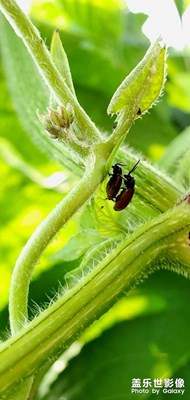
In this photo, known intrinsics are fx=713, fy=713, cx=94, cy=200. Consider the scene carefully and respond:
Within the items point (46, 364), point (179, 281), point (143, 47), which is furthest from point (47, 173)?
point (46, 364)

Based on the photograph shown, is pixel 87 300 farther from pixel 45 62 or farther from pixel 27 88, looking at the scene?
pixel 27 88

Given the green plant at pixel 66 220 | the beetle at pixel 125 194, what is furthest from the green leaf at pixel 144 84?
the beetle at pixel 125 194

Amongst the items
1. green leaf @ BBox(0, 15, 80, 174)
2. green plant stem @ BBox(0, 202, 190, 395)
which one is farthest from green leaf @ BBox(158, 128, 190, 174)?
green plant stem @ BBox(0, 202, 190, 395)

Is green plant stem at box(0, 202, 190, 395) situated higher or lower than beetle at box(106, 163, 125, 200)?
lower

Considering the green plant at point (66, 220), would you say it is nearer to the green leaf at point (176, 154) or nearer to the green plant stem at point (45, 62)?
the green plant stem at point (45, 62)

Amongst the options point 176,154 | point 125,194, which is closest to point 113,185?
point 125,194

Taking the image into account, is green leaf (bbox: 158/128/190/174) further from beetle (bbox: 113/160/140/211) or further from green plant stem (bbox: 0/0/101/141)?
green plant stem (bbox: 0/0/101/141)

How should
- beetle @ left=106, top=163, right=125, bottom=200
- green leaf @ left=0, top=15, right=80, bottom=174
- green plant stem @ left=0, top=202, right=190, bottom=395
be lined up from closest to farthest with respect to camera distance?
green plant stem @ left=0, top=202, right=190, bottom=395
beetle @ left=106, top=163, right=125, bottom=200
green leaf @ left=0, top=15, right=80, bottom=174
